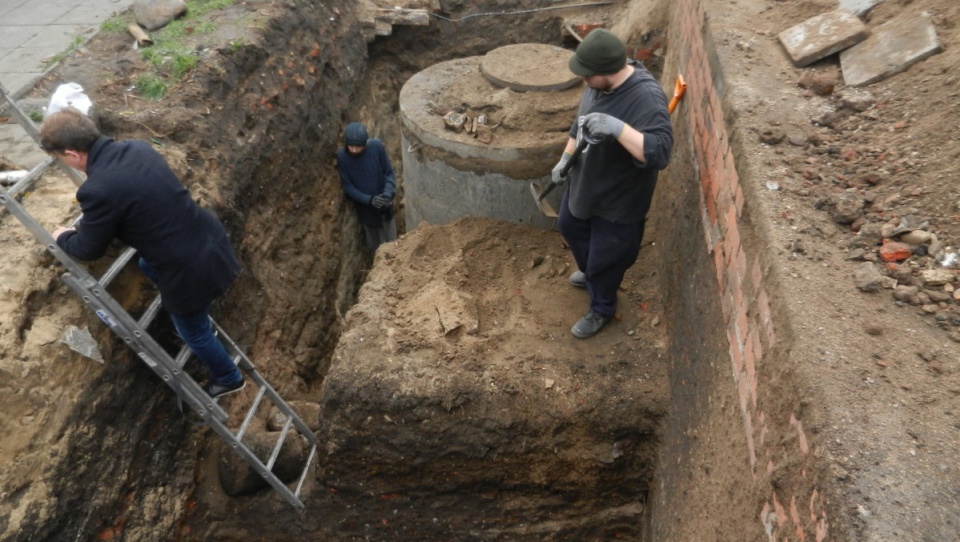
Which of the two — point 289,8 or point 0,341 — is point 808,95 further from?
point 289,8

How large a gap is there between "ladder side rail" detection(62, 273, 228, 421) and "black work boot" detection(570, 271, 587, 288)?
94.4 inches

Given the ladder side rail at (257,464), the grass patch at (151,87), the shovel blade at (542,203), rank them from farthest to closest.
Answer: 1. the grass patch at (151,87)
2. the shovel blade at (542,203)
3. the ladder side rail at (257,464)

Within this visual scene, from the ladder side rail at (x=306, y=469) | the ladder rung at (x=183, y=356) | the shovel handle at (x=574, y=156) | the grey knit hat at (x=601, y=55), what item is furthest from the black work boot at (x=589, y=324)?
the ladder rung at (x=183, y=356)

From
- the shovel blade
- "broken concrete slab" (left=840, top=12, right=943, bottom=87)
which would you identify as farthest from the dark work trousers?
"broken concrete slab" (left=840, top=12, right=943, bottom=87)

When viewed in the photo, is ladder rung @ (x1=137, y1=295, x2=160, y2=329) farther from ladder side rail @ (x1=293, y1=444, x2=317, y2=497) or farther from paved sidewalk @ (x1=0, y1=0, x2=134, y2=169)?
paved sidewalk @ (x1=0, y1=0, x2=134, y2=169)

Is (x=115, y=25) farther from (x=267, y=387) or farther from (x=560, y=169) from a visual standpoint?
(x=560, y=169)

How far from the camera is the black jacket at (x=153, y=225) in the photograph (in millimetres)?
2828

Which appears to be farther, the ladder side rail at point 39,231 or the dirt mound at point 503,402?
the dirt mound at point 503,402

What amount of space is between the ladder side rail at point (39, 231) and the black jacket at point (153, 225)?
0.14ft

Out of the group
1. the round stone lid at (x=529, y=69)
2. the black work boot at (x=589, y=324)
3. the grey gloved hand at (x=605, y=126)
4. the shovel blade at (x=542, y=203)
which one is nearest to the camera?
the grey gloved hand at (x=605, y=126)

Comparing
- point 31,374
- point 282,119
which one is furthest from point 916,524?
point 282,119

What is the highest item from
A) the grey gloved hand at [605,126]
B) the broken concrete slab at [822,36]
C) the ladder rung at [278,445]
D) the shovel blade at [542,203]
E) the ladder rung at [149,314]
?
the broken concrete slab at [822,36]

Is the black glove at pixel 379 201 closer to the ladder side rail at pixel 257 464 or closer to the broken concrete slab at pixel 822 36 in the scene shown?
the ladder side rail at pixel 257 464

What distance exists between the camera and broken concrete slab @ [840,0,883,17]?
341 cm
